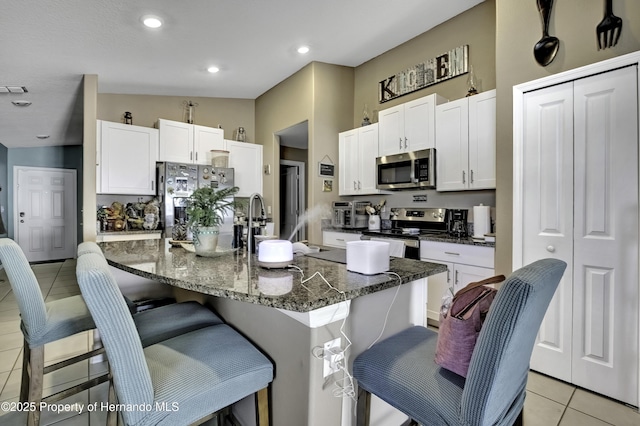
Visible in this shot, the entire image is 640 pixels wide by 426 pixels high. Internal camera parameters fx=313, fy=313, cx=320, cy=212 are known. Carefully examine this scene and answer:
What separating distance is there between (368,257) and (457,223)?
7.35 ft

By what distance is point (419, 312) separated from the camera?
1.46m

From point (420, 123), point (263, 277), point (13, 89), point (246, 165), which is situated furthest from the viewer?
point (246, 165)

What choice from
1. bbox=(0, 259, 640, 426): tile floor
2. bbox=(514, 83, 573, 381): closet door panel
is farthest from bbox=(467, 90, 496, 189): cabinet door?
bbox=(0, 259, 640, 426): tile floor

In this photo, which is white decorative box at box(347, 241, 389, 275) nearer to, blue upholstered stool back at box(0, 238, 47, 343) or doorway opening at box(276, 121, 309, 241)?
blue upholstered stool back at box(0, 238, 47, 343)

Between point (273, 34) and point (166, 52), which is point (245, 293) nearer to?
point (273, 34)

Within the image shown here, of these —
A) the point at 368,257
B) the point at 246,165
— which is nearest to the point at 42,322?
the point at 368,257

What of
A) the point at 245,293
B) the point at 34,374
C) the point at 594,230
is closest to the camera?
the point at 245,293

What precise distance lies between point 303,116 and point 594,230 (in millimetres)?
3222

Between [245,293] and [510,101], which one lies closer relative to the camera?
[245,293]

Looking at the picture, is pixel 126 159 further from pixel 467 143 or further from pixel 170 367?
pixel 467 143

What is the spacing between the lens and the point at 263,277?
1.21 meters

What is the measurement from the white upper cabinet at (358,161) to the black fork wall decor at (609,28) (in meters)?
2.07

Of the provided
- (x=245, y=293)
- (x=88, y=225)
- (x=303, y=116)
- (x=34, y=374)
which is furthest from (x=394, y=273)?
(x=88, y=225)

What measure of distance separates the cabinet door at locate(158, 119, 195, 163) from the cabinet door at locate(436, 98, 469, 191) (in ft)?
10.6
